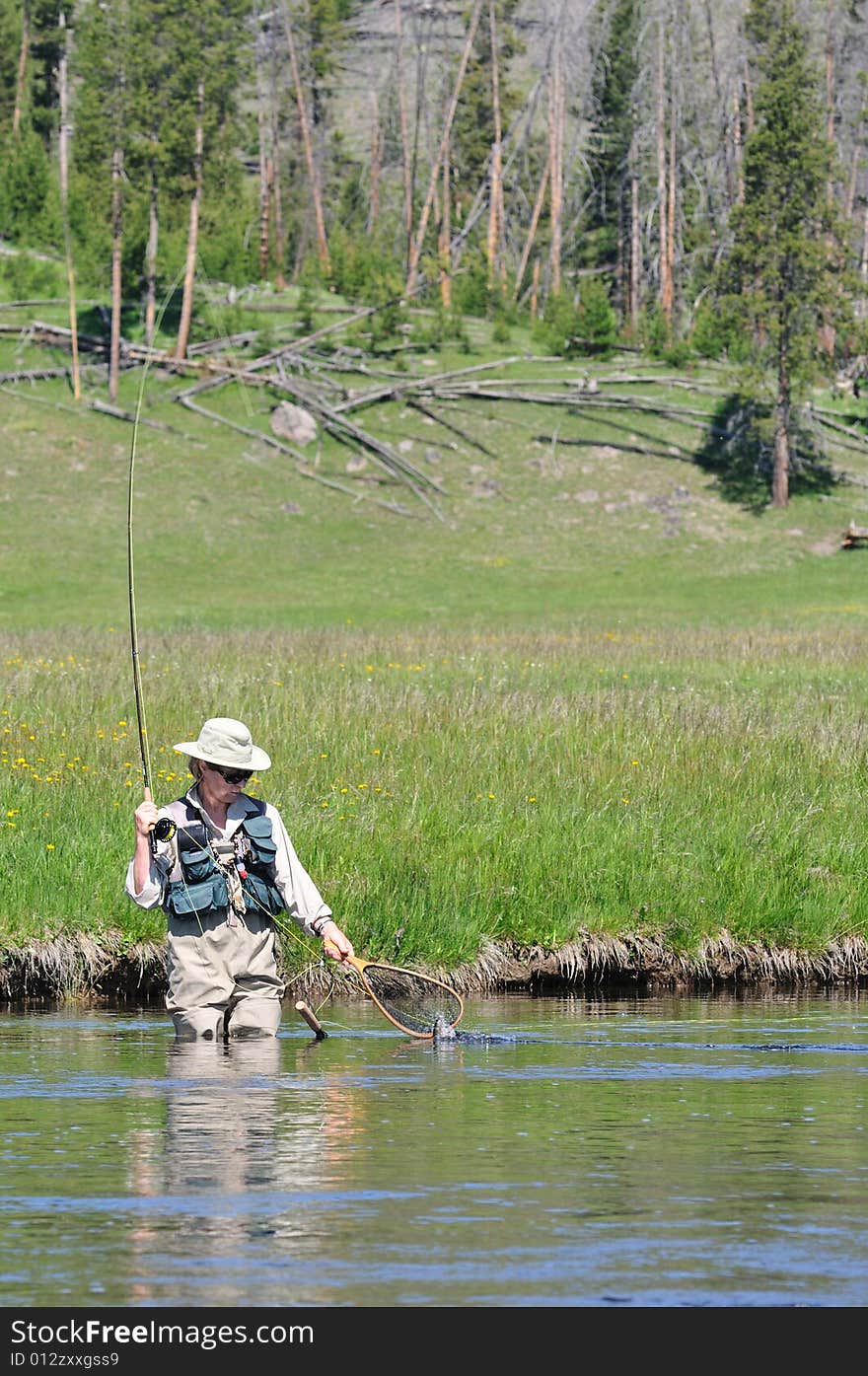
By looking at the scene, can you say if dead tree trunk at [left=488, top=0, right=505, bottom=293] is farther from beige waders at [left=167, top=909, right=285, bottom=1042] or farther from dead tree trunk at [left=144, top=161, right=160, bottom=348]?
beige waders at [left=167, top=909, right=285, bottom=1042]

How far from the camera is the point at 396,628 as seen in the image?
36.6 meters

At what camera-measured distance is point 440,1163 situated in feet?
25.5

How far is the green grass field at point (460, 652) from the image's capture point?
1324 cm

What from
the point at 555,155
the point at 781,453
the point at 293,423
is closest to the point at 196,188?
the point at 293,423

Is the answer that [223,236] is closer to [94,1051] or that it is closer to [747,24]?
[747,24]

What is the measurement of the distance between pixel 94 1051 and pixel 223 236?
5907 centimetres

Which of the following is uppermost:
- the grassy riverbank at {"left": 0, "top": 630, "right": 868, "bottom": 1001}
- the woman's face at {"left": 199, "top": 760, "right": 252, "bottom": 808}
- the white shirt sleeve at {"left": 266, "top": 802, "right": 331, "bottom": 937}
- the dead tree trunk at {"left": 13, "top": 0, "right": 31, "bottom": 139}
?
the dead tree trunk at {"left": 13, "top": 0, "right": 31, "bottom": 139}

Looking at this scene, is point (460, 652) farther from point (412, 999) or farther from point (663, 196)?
point (663, 196)

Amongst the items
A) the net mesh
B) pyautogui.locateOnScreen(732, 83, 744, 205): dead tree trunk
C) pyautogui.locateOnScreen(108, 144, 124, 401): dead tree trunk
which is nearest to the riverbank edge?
the net mesh

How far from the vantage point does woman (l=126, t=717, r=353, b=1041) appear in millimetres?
9508

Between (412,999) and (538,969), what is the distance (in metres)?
1.60

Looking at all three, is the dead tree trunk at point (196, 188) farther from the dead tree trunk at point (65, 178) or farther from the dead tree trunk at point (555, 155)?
the dead tree trunk at point (555, 155)

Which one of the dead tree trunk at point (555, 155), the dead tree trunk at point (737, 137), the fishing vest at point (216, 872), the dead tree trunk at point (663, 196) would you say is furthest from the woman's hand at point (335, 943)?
the dead tree trunk at point (737, 137)
